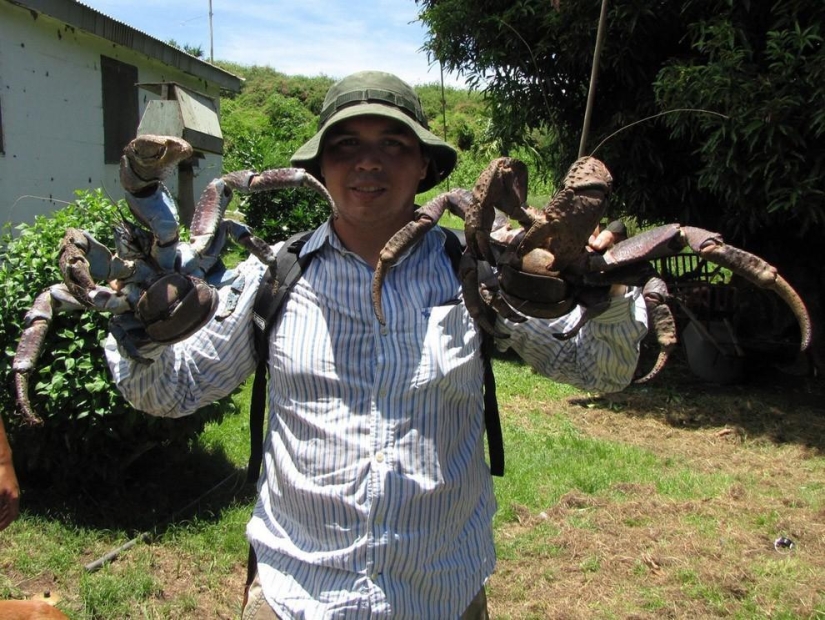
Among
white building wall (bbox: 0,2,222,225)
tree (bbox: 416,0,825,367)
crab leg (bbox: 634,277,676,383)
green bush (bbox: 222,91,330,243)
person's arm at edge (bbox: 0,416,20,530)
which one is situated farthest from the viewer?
green bush (bbox: 222,91,330,243)

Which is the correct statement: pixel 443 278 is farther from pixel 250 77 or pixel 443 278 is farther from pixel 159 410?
pixel 250 77

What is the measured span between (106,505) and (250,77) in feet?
127

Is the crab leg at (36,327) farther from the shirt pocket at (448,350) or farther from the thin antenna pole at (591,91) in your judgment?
the thin antenna pole at (591,91)

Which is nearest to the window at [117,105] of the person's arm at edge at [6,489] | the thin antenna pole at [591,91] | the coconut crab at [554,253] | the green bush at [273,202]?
the green bush at [273,202]

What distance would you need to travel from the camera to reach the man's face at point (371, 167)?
1.96 m

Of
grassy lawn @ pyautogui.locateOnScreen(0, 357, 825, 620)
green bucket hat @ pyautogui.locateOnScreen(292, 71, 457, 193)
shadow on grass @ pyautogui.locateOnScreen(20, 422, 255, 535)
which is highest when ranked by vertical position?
green bucket hat @ pyautogui.locateOnScreen(292, 71, 457, 193)

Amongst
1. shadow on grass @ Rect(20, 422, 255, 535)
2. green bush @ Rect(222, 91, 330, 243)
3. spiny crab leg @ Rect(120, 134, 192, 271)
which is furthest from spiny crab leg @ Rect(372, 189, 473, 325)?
green bush @ Rect(222, 91, 330, 243)

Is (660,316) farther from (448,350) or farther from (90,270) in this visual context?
(90,270)

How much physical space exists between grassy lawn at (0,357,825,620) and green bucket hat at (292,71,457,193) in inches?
105

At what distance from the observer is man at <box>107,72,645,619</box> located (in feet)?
6.05

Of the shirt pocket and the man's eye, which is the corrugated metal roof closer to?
the man's eye

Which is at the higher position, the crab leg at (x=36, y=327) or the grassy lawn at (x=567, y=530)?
the crab leg at (x=36, y=327)

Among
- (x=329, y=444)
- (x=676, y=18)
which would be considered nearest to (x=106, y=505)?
(x=329, y=444)

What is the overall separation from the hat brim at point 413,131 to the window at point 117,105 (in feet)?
27.7
